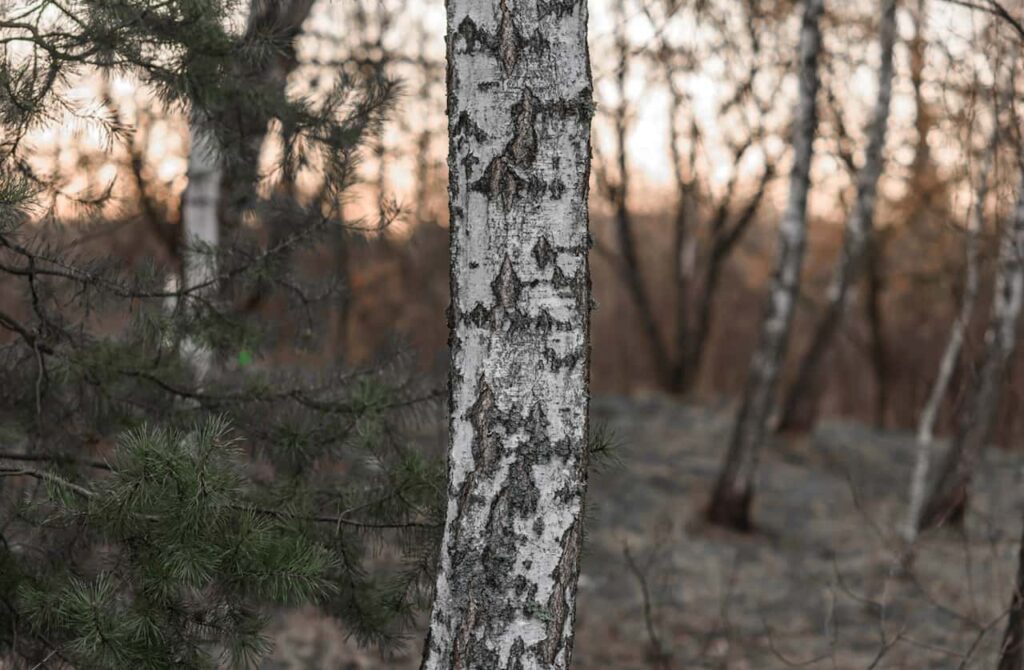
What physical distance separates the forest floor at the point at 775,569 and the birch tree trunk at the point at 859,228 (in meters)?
1.11

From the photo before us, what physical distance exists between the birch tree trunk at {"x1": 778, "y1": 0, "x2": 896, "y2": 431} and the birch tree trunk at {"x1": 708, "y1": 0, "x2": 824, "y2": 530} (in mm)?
622

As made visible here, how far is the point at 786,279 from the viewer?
7.62m

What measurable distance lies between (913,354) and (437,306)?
20.9 ft

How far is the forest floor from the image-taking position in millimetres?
5348

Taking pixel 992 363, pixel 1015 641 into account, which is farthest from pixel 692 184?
pixel 1015 641

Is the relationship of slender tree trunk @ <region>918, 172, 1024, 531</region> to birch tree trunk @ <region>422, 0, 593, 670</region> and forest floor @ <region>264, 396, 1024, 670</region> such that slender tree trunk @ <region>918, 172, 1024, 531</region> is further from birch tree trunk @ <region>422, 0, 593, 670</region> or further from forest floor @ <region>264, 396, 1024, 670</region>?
birch tree trunk @ <region>422, 0, 593, 670</region>

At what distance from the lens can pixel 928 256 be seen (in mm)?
12141

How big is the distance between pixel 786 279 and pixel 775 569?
215cm

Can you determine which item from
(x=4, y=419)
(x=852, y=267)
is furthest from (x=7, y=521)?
(x=852, y=267)

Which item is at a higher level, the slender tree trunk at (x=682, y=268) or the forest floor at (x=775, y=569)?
the slender tree trunk at (x=682, y=268)

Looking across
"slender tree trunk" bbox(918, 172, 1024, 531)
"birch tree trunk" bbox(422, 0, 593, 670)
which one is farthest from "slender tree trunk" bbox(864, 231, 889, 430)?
"birch tree trunk" bbox(422, 0, 593, 670)

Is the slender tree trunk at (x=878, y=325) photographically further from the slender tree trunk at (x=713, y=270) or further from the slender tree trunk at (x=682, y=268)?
the slender tree trunk at (x=682, y=268)

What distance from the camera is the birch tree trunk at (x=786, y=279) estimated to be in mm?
7355

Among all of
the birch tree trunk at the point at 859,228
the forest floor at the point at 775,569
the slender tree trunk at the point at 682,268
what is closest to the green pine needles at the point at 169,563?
the forest floor at the point at 775,569
